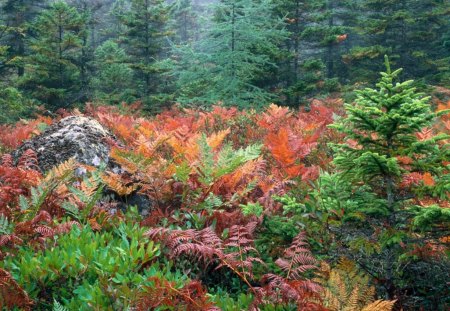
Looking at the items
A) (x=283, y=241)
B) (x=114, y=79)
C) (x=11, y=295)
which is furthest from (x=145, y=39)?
(x=11, y=295)

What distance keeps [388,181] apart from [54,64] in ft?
53.6

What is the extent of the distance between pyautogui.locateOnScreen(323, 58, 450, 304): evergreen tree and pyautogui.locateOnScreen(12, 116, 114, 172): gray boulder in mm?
3582

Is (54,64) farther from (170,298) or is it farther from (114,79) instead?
(170,298)

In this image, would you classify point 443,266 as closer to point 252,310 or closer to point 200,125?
point 252,310

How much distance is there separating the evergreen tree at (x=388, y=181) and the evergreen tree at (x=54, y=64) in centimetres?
1447

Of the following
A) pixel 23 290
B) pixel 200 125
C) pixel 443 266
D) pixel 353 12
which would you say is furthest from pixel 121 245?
pixel 353 12

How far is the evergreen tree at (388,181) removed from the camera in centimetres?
299

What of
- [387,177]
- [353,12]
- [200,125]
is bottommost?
[200,125]

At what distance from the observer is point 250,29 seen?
13719mm

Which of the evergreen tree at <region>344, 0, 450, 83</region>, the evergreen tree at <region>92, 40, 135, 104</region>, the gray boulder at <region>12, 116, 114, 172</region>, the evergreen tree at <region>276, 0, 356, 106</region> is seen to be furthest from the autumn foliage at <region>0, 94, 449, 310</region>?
the evergreen tree at <region>344, 0, 450, 83</region>

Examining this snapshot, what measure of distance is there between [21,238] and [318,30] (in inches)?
610

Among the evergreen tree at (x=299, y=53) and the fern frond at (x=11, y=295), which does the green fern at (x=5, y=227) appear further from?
the evergreen tree at (x=299, y=53)

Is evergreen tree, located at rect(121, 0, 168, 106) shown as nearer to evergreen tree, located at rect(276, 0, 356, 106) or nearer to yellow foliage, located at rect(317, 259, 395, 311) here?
evergreen tree, located at rect(276, 0, 356, 106)

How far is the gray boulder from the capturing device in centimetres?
581
